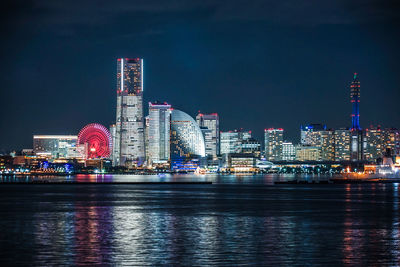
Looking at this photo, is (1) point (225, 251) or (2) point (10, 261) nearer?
(2) point (10, 261)

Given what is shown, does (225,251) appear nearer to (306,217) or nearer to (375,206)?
(306,217)

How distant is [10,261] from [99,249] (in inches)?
189

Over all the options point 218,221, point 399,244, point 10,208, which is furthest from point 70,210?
point 399,244

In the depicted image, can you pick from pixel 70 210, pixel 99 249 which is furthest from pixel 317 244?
pixel 70 210

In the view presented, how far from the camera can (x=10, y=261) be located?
29.2 metres

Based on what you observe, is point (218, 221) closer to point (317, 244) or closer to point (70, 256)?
point (317, 244)

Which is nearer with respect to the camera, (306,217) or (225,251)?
(225,251)

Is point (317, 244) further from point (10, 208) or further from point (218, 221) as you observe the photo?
point (10, 208)

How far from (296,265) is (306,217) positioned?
78.9 feet

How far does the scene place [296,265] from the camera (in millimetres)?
27953

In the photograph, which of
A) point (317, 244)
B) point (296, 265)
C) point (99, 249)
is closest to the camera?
point (296, 265)

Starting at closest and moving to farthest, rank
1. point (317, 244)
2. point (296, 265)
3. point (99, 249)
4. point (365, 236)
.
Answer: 1. point (296, 265)
2. point (99, 249)
3. point (317, 244)
4. point (365, 236)

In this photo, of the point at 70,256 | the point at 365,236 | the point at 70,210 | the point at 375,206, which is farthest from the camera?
the point at 375,206

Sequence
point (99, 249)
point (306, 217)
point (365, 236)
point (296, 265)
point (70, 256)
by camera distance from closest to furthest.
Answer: point (296, 265), point (70, 256), point (99, 249), point (365, 236), point (306, 217)
